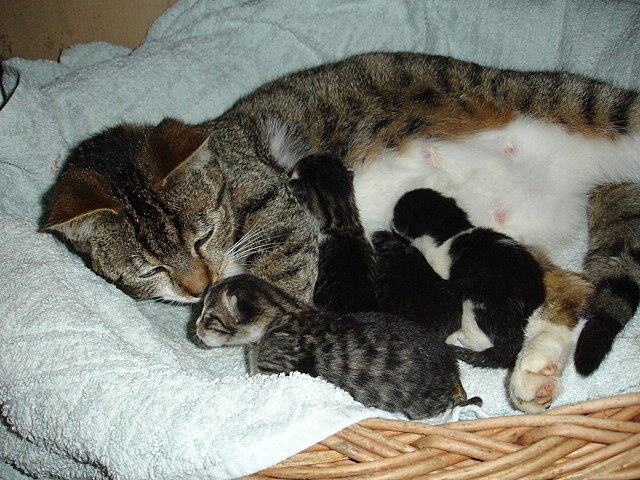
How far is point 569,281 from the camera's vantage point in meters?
1.99

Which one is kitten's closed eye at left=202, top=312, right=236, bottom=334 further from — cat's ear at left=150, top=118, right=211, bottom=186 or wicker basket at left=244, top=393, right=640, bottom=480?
wicker basket at left=244, top=393, right=640, bottom=480

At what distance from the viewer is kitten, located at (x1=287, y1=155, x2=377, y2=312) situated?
2.00 m

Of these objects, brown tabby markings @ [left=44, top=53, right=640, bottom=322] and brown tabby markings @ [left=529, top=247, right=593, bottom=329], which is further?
brown tabby markings @ [left=529, top=247, right=593, bottom=329]

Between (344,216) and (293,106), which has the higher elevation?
(293,106)

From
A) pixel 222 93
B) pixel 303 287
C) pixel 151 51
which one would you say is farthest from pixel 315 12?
pixel 303 287

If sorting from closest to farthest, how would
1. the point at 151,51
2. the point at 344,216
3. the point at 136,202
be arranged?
1. the point at 136,202
2. the point at 344,216
3. the point at 151,51

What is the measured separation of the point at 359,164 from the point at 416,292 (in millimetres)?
715

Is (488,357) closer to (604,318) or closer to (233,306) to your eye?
(604,318)

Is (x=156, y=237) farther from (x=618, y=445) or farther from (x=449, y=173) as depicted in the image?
(x=618, y=445)

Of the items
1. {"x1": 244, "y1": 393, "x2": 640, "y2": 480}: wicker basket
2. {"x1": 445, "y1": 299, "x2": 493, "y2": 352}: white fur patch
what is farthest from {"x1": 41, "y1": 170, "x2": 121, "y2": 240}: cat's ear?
{"x1": 445, "y1": 299, "x2": 493, "y2": 352}: white fur patch

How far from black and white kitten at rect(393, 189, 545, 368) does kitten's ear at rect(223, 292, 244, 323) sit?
0.73m

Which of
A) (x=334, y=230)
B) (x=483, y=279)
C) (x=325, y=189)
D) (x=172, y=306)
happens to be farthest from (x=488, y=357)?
(x=172, y=306)

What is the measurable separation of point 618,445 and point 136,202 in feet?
4.80

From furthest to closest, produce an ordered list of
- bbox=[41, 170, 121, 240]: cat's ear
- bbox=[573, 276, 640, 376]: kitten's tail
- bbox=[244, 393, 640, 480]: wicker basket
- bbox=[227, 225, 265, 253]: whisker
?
bbox=[227, 225, 265, 253]: whisker
bbox=[573, 276, 640, 376]: kitten's tail
bbox=[41, 170, 121, 240]: cat's ear
bbox=[244, 393, 640, 480]: wicker basket
